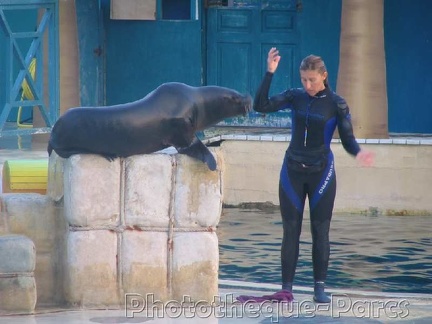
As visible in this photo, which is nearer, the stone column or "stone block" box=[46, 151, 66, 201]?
"stone block" box=[46, 151, 66, 201]

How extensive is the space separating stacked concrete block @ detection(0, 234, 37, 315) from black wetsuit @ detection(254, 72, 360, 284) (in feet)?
5.69

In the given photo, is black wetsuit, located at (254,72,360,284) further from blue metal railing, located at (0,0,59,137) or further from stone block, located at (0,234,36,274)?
blue metal railing, located at (0,0,59,137)

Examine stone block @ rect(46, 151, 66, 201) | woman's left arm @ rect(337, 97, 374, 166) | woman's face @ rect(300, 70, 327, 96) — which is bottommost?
stone block @ rect(46, 151, 66, 201)

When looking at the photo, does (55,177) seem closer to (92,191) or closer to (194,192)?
(92,191)

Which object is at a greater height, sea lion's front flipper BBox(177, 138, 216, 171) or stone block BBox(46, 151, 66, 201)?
sea lion's front flipper BBox(177, 138, 216, 171)

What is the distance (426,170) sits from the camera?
44.2ft

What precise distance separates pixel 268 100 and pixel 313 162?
0.51m

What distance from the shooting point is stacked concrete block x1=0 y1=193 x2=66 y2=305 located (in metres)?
7.98

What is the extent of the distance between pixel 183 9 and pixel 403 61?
9.52 ft

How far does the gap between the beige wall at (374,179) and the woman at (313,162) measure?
5224 mm

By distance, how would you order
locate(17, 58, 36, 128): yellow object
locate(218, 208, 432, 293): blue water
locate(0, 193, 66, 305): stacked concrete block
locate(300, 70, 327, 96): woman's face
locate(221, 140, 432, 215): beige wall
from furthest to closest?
locate(17, 58, 36, 128): yellow object < locate(221, 140, 432, 215): beige wall < locate(218, 208, 432, 293): blue water < locate(300, 70, 327, 96): woman's face < locate(0, 193, 66, 305): stacked concrete block

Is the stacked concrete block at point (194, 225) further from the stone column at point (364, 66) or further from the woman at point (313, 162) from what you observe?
the stone column at point (364, 66)

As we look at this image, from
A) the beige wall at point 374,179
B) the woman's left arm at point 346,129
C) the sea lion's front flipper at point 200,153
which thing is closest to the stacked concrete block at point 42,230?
the sea lion's front flipper at point 200,153

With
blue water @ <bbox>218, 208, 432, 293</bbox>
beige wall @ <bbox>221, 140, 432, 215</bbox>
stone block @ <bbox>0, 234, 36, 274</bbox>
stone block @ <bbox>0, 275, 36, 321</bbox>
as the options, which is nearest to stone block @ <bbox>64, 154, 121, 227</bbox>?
stone block @ <bbox>0, 234, 36, 274</bbox>
